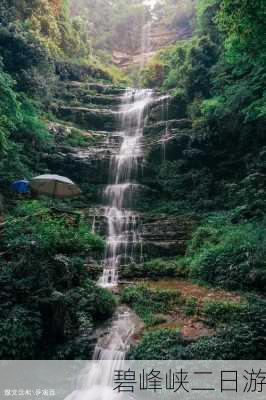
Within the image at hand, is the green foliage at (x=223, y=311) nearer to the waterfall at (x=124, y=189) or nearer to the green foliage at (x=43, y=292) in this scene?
the green foliage at (x=43, y=292)

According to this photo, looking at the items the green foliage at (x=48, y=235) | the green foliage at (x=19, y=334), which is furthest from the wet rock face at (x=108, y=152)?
the green foliage at (x=19, y=334)

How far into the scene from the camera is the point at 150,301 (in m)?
8.59

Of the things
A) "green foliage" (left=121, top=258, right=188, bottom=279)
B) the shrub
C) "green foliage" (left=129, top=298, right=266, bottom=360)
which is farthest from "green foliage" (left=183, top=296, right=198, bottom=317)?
"green foliage" (left=121, top=258, right=188, bottom=279)

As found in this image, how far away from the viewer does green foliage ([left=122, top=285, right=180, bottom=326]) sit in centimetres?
787

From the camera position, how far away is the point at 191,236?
42.2 feet

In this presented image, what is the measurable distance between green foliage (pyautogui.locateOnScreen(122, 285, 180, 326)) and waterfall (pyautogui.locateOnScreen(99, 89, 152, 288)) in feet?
4.63

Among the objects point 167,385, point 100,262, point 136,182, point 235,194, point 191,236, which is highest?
point 136,182

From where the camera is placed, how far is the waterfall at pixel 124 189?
12.4m

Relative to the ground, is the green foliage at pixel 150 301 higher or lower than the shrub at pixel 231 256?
lower

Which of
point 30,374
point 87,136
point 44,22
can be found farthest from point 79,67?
point 30,374

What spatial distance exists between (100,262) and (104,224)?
224 centimetres

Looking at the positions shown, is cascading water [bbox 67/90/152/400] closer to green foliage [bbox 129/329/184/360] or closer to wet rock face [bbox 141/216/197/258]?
green foliage [bbox 129/329/184/360]

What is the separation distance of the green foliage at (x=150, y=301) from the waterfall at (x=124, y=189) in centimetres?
141

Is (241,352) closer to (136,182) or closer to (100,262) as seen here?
(100,262)
